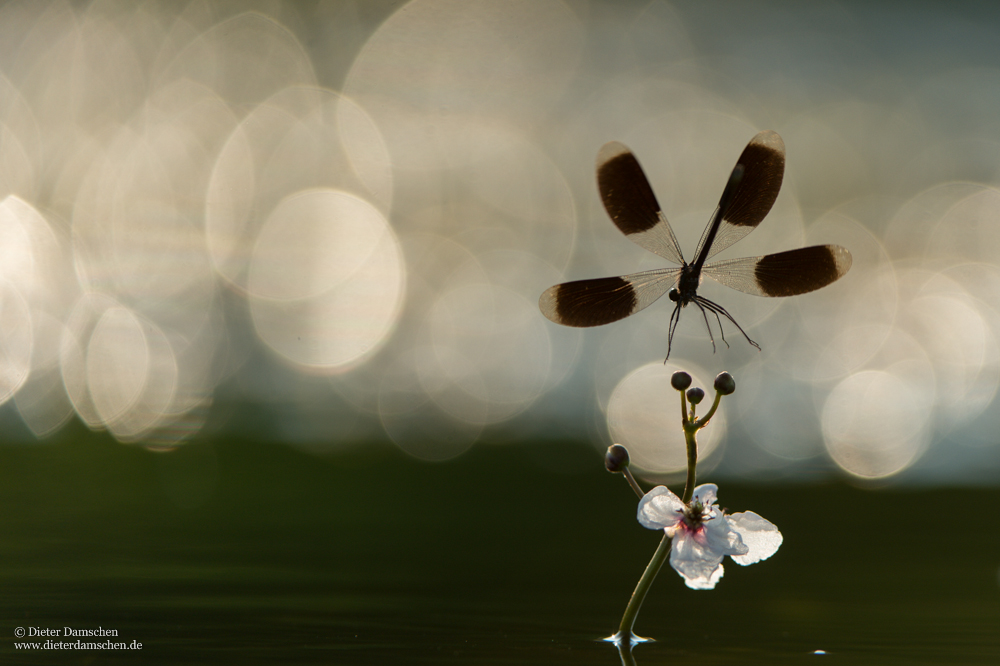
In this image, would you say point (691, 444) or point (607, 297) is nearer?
point (691, 444)

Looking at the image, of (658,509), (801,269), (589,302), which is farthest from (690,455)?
(801,269)

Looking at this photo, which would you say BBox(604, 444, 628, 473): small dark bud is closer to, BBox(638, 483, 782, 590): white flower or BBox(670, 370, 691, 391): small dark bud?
BBox(638, 483, 782, 590): white flower

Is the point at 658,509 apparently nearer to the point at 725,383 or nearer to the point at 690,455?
the point at 690,455

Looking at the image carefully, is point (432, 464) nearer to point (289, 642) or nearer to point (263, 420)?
point (263, 420)

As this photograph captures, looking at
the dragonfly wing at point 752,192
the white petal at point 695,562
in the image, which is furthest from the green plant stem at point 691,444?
the dragonfly wing at point 752,192

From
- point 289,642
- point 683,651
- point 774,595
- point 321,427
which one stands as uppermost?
point 321,427

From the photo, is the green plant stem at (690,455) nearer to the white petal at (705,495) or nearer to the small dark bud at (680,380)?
the white petal at (705,495)

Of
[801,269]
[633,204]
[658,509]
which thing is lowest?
[658,509]

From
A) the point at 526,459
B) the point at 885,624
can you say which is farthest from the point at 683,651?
the point at 526,459
